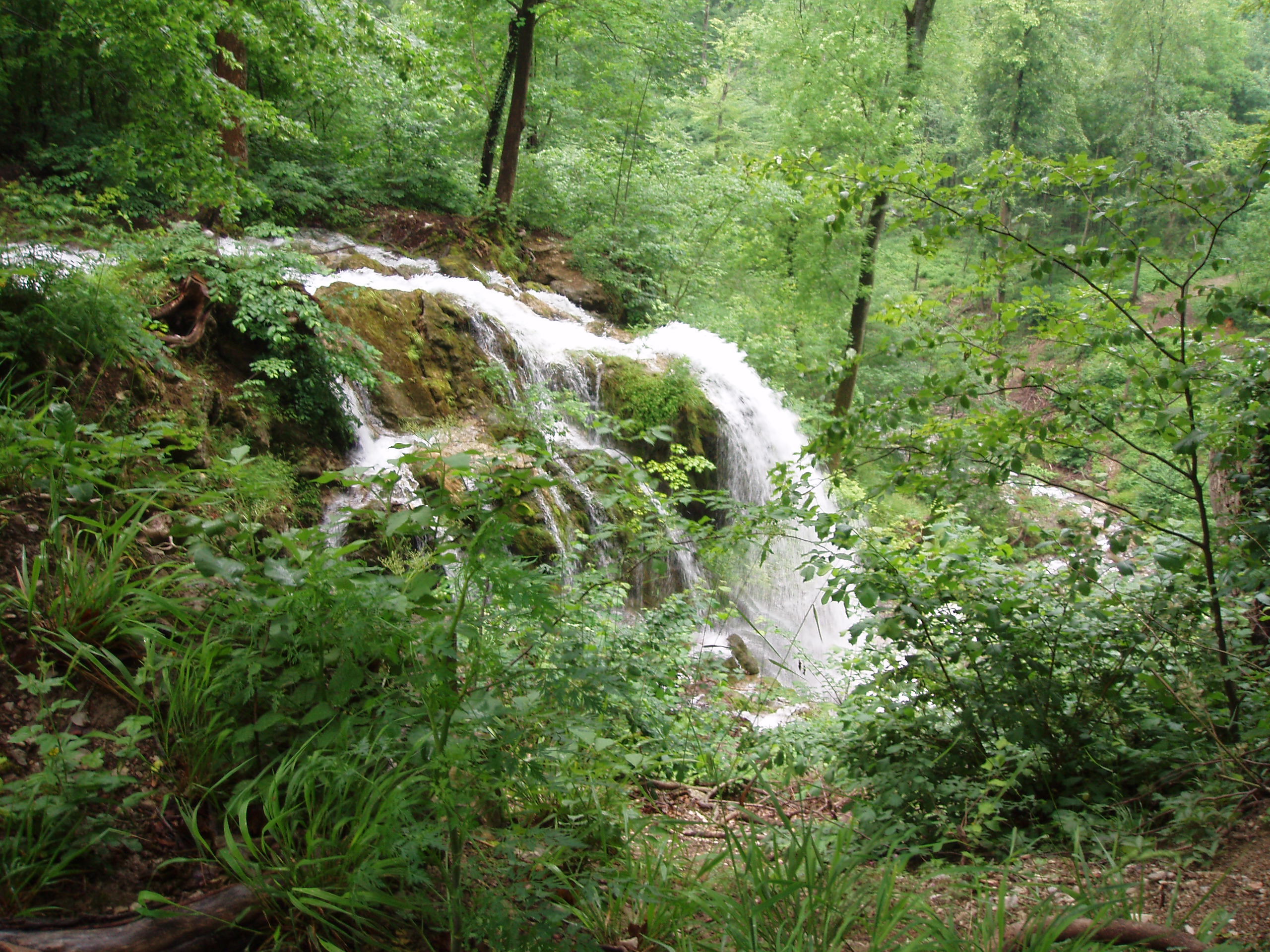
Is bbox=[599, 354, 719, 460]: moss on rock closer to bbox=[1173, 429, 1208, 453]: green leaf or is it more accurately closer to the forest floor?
bbox=[1173, 429, 1208, 453]: green leaf

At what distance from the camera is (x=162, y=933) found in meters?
1.83

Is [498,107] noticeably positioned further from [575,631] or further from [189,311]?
[575,631]

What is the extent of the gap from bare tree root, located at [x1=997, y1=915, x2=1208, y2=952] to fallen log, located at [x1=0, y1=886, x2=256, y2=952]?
1926 millimetres

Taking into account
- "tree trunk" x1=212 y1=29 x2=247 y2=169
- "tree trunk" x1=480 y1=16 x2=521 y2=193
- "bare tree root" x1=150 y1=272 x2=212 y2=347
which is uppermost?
"tree trunk" x1=480 y1=16 x2=521 y2=193

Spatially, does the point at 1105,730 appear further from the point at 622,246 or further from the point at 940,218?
the point at 622,246

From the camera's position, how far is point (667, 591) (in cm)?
848

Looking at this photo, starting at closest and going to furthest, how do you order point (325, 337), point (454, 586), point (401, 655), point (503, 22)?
1. point (401, 655)
2. point (454, 586)
3. point (325, 337)
4. point (503, 22)

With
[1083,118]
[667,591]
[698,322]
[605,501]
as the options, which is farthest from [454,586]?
[1083,118]

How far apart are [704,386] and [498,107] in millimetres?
6540

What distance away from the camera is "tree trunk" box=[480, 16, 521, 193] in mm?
12656

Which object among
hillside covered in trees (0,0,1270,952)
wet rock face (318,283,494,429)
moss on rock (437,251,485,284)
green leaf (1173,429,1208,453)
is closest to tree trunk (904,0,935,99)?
moss on rock (437,251,485,284)

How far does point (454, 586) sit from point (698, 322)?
439 inches

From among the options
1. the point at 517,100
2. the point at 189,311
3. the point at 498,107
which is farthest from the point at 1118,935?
the point at 498,107

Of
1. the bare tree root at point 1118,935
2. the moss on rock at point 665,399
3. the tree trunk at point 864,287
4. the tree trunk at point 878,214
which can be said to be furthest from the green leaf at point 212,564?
the tree trunk at point 878,214
